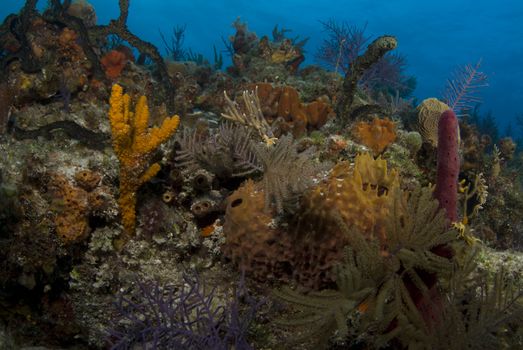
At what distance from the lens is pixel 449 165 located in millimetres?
2547

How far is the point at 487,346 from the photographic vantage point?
2068 mm

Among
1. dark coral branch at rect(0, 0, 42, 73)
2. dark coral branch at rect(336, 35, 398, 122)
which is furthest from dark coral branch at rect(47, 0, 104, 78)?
dark coral branch at rect(336, 35, 398, 122)

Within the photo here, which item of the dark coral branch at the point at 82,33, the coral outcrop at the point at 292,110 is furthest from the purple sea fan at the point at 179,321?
the dark coral branch at the point at 82,33

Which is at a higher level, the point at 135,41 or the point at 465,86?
the point at 135,41

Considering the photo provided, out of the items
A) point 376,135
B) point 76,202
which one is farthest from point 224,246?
point 376,135

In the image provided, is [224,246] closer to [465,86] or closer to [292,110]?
[292,110]

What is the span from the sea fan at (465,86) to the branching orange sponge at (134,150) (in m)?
4.30

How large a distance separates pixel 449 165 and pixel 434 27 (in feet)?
256

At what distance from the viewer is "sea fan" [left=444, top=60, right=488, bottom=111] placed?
5.13m

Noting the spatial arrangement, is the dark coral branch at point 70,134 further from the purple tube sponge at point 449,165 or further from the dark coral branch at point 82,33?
the purple tube sponge at point 449,165

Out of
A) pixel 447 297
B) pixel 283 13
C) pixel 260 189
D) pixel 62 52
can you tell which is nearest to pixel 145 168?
pixel 260 189

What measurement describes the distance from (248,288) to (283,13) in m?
93.9

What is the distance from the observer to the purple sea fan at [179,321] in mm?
2488

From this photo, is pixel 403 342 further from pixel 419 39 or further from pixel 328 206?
pixel 419 39
